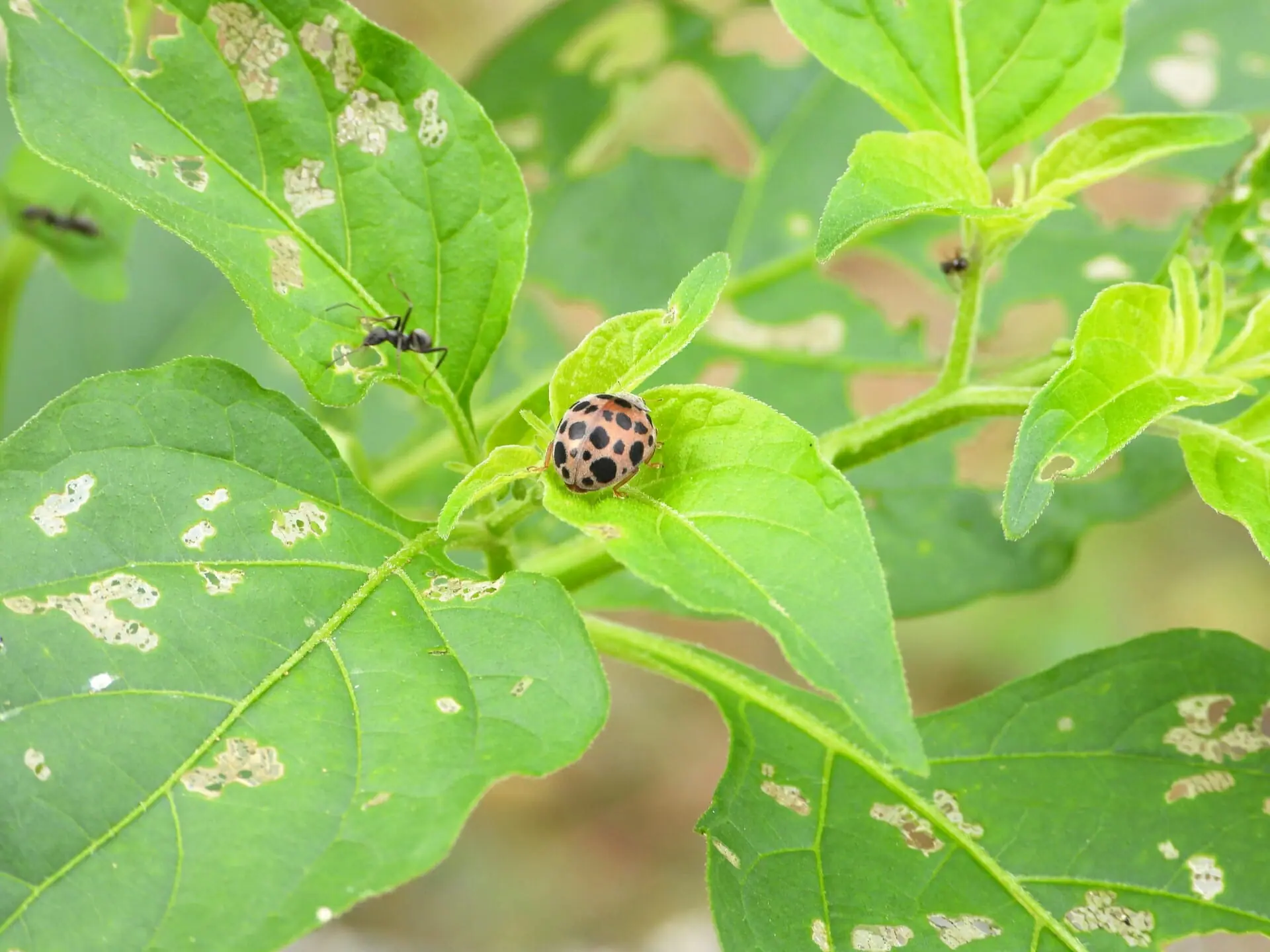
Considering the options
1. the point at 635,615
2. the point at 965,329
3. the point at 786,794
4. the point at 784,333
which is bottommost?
the point at 635,615

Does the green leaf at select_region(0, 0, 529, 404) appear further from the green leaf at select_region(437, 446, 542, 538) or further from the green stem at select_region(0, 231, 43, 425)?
the green stem at select_region(0, 231, 43, 425)

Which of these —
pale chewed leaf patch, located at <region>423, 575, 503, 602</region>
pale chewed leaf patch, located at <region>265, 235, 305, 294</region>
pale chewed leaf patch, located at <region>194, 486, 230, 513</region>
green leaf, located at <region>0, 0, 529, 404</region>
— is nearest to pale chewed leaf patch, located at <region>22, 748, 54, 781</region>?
pale chewed leaf patch, located at <region>194, 486, 230, 513</region>

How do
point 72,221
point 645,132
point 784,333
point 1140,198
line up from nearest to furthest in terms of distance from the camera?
point 72,221, point 784,333, point 645,132, point 1140,198

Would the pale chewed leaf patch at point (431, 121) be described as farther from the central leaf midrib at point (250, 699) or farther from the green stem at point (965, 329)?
the green stem at point (965, 329)

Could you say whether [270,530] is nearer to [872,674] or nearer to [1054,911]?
[872,674]

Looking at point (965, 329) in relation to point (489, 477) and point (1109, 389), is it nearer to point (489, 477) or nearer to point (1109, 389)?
point (1109, 389)

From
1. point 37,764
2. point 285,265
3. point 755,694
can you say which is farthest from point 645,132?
point 37,764

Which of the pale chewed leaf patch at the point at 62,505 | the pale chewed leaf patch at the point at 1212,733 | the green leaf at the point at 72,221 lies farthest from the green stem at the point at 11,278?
the pale chewed leaf patch at the point at 1212,733
